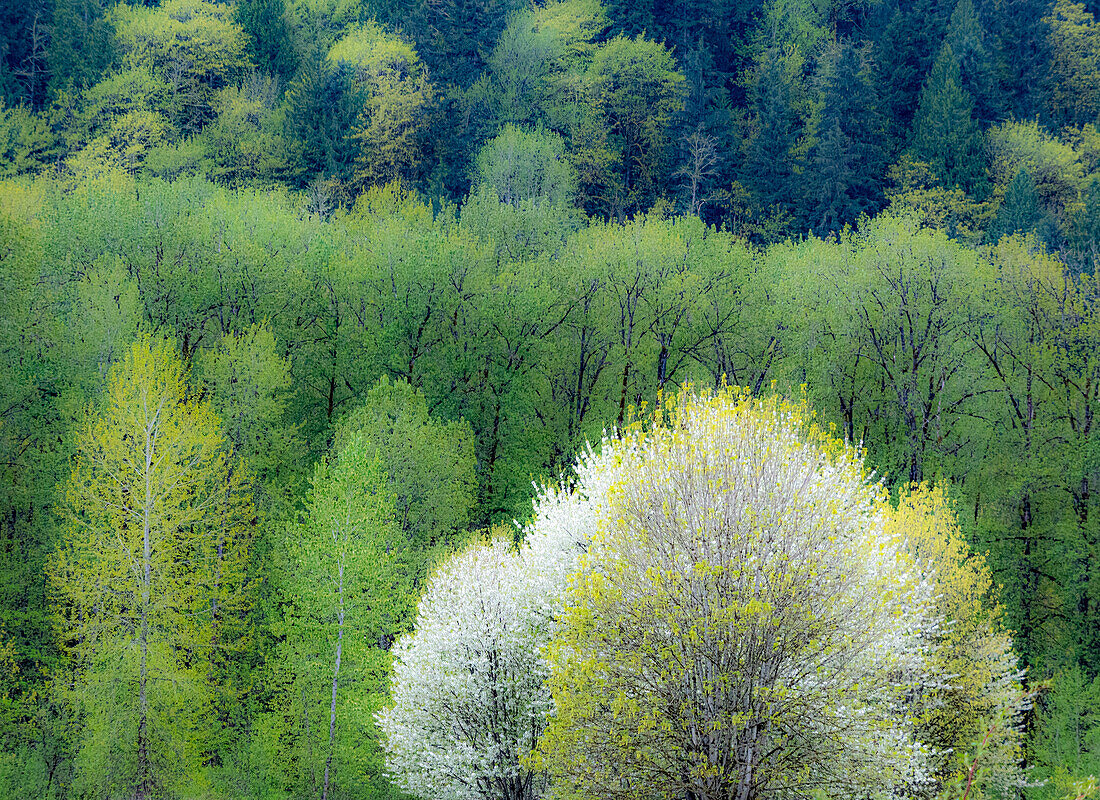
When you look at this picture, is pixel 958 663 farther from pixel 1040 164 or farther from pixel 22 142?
pixel 22 142

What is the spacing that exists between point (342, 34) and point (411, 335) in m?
43.0

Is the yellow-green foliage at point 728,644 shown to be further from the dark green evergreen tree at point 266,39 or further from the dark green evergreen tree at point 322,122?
the dark green evergreen tree at point 266,39

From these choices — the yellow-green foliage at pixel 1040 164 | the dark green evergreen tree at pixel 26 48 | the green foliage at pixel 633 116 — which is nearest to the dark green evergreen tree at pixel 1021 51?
the yellow-green foliage at pixel 1040 164

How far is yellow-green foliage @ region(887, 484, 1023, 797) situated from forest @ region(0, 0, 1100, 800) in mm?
198

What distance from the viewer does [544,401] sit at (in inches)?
1964

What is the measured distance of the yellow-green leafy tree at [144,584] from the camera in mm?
31812

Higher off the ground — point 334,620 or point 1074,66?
point 1074,66

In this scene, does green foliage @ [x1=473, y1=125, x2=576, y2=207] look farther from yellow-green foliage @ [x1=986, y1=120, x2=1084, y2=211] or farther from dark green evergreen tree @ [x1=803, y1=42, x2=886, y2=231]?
yellow-green foliage @ [x1=986, y1=120, x2=1084, y2=211]

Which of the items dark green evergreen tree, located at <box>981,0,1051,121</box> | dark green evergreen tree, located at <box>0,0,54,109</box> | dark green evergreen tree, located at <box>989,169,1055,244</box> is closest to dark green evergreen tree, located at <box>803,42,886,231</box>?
dark green evergreen tree, located at <box>989,169,1055,244</box>

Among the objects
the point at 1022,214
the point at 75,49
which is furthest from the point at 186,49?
the point at 1022,214

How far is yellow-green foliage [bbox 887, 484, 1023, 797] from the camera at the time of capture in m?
26.9

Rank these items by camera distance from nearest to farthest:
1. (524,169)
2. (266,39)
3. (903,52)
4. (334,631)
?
1. (334,631)
2. (524,169)
3. (266,39)
4. (903,52)

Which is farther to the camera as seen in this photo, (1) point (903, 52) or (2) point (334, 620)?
(1) point (903, 52)

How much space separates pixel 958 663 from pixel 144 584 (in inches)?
1026
